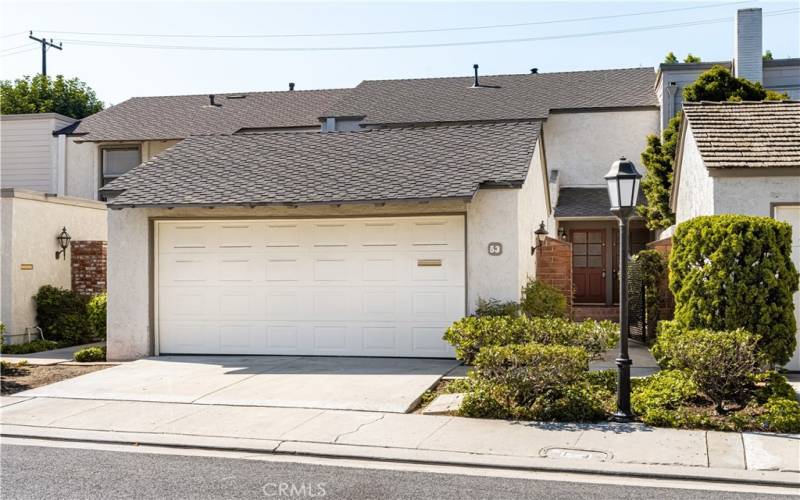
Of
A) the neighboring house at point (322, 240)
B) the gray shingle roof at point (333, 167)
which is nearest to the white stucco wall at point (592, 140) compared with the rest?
the neighboring house at point (322, 240)

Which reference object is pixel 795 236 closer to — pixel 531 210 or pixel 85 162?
pixel 531 210

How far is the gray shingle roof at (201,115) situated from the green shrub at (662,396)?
19076 mm

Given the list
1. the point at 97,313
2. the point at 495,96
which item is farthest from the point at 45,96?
the point at 97,313

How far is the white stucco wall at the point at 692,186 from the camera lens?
1249 centimetres

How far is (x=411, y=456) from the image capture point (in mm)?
7566

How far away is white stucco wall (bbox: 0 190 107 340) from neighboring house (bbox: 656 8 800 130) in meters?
16.3

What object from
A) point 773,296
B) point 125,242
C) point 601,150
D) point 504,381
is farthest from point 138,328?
point 601,150

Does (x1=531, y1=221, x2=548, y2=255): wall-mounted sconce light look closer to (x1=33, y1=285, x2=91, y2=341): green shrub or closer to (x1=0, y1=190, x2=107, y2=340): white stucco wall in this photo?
(x1=33, y1=285, x2=91, y2=341): green shrub

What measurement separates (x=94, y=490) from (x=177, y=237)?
8.18 meters

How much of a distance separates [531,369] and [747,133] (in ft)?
20.6

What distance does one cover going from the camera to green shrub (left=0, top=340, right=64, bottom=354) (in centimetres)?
1541

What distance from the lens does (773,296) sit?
9664mm

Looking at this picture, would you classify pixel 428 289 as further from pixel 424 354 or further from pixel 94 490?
pixel 94 490

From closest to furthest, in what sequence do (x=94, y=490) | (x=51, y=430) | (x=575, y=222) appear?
(x=94, y=490) → (x=51, y=430) → (x=575, y=222)
